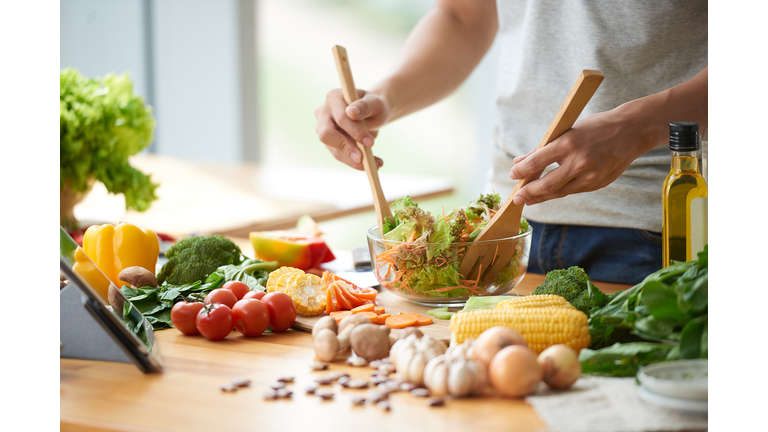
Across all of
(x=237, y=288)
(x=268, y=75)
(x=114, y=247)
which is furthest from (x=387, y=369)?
(x=268, y=75)

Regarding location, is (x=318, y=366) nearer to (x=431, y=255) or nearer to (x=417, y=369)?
(x=417, y=369)

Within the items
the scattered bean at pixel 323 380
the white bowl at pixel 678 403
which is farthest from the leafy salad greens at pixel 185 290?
the white bowl at pixel 678 403

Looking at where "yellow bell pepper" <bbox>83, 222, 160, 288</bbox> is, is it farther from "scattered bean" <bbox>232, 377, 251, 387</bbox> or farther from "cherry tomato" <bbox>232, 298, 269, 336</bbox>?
"scattered bean" <bbox>232, 377, 251, 387</bbox>

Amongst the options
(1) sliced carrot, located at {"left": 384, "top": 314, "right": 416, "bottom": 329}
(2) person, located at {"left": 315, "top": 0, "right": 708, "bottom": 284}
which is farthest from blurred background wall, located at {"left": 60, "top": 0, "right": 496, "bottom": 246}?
(1) sliced carrot, located at {"left": 384, "top": 314, "right": 416, "bottom": 329}

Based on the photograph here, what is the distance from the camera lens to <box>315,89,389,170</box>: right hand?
4.82 ft

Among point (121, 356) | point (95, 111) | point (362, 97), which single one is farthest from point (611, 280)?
point (95, 111)

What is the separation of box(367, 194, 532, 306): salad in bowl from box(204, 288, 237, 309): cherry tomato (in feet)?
0.92

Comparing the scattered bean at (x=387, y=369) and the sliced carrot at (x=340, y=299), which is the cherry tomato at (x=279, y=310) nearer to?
the sliced carrot at (x=340, y=299)

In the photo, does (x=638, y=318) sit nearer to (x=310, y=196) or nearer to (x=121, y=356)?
(x=121, y=356)

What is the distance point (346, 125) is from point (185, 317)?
59cm

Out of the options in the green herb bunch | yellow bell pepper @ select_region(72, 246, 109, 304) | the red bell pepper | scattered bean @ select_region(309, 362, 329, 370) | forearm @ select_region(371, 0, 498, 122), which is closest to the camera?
scattered bean @ select_region(309, 362, 329, 370)

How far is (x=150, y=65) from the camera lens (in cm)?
576

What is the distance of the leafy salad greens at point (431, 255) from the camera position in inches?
46.9

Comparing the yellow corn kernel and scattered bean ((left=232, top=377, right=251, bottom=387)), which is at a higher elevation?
the yellow corn kernel
